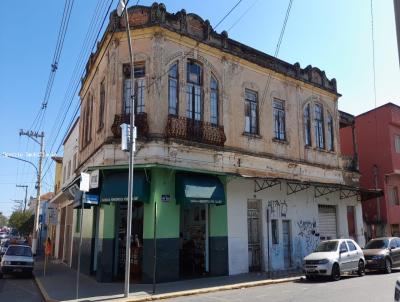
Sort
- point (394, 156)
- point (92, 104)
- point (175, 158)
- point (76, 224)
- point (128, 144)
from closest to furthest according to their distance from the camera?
point (128, 144) < point (175, 158) < point (92, 104) < point (76, 224) < point (394, 156)

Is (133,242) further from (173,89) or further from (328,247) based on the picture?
A: (328,247)

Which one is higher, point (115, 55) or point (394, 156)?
point (115, 55)

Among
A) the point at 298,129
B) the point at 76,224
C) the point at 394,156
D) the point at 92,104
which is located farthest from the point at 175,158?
the point at 394,156

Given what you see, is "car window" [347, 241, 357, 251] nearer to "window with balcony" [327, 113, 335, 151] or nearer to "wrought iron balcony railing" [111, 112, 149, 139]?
"window with balcony" [327, 113, 335, 151]

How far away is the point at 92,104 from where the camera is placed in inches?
863

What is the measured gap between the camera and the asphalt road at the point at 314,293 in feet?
38.7

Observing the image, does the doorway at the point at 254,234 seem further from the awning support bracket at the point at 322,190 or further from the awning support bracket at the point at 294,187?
the awning support bracket at the point at 322,190

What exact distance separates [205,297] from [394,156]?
2164 centimetres

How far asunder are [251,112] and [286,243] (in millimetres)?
7071

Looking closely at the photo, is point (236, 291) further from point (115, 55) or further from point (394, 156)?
point (394, 156)

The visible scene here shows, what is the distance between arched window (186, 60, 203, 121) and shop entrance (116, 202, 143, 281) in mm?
4712

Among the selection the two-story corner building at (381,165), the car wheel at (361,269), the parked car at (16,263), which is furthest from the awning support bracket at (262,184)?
the parked car at (16,263)

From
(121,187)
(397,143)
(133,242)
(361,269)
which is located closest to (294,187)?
(361,269)

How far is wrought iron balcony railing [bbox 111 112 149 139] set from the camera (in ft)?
54.6
